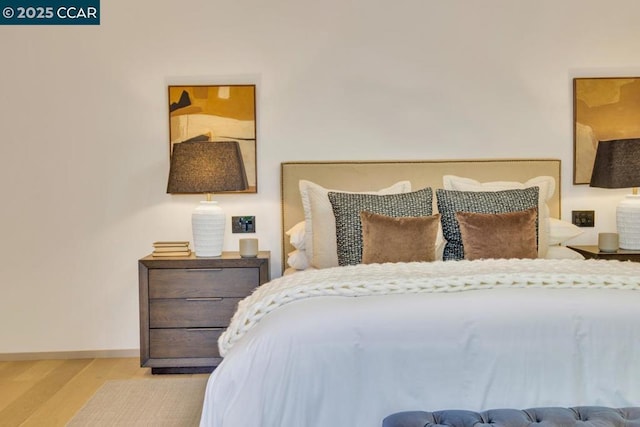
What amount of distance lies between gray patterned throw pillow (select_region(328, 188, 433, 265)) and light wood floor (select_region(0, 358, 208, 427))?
1311mm

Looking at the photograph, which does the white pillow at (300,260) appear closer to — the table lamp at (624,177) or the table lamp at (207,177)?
the table lamp at (207,177)

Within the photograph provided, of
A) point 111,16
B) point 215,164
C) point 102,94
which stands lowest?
point 215,164

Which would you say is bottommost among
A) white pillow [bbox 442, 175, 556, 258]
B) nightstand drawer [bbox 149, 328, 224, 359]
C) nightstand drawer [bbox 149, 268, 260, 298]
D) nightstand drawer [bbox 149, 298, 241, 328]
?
nightstand drawer [bbox 149, 328, 224, 359]

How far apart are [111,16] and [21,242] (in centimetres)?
151

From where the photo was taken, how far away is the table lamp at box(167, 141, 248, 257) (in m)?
3.21

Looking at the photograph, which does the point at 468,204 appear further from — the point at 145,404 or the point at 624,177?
the point at 145,404

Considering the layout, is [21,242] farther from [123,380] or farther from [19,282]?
[123,380]

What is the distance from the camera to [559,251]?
3.06 m

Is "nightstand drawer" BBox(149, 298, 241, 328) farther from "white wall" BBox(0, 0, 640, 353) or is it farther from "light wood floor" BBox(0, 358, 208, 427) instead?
"white wall" BBox(0, 0, 640, 353)

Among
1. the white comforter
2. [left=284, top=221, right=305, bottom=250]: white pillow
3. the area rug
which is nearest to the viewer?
the white comforter

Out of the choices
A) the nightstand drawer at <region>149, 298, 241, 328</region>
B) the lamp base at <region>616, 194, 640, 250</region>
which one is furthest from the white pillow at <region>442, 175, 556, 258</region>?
the nightstand drawer at <region>149, 298, 241, 328</region>

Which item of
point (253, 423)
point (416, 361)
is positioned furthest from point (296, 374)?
point (416, 361)

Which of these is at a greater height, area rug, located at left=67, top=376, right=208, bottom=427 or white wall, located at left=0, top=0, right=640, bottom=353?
white wall, located at left=0, top=0, right=640, bottom=353

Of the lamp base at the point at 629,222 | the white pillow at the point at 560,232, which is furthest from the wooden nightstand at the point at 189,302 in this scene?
the lamp base at the point at 629,222
